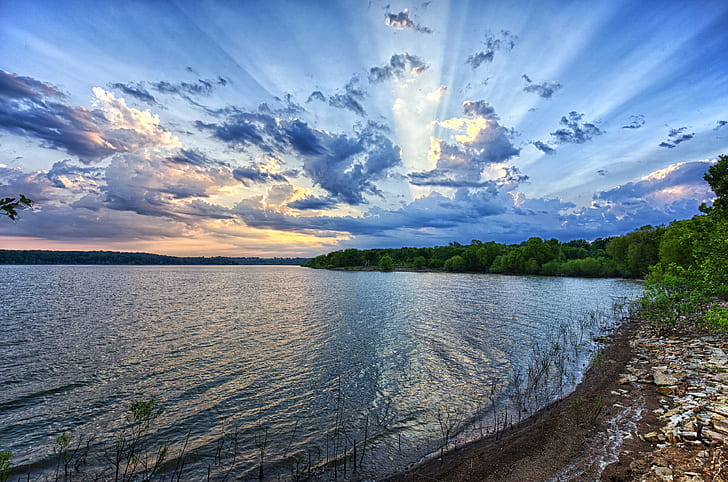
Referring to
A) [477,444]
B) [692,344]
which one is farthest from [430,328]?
[477,444]

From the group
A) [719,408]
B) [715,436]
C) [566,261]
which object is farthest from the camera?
[566,261]

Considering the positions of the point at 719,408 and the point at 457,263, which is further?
the point at 457,263

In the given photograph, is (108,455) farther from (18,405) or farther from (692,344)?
(692,344)

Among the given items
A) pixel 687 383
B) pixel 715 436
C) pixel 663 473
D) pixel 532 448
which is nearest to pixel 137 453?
pixel 532 448

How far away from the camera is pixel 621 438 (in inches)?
393

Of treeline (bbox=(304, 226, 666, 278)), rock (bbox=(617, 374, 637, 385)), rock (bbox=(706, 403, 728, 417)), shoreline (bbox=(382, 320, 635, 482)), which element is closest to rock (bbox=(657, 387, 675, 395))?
rock (bbox=(617, 374, 637, 385))

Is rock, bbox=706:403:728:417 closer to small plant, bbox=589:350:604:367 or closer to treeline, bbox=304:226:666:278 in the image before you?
small plant, bbox=589:350:604:367

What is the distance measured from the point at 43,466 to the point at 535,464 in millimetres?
15237

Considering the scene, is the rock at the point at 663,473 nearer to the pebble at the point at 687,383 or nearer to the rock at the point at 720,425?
the pebble at the point at 687,383

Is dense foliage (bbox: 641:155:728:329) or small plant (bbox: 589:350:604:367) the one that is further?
small plant (bbox: 589:350:604:367)

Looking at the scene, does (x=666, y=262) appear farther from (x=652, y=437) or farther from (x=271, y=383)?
(x=271, y=383)

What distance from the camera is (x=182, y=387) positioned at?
1655cm

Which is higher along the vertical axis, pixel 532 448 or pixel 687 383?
pixel 687 383

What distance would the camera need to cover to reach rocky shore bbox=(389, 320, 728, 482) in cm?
826
